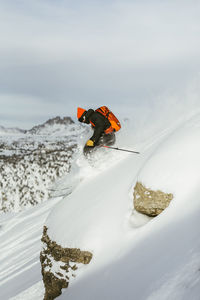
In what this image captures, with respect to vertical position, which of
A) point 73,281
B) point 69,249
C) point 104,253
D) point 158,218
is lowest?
point 73,281

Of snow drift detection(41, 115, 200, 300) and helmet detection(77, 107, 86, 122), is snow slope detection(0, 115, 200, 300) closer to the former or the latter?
snow drift detection(41, 115, 200, 300)

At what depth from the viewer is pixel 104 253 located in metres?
5.48

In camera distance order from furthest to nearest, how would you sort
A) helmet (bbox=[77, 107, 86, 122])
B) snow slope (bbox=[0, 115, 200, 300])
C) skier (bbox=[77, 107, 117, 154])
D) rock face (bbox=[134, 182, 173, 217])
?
helmet (bbox=[77, 107, 86, 122]) → skier (bbox=[77, 107, 117, 154]) → rock face (bbox=[134, 182, 173, 217]) → snow slope (bbox=[0, 115, 200, 300])

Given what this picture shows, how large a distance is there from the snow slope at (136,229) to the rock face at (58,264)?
165 millimetres

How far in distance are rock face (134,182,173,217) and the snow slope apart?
134mm

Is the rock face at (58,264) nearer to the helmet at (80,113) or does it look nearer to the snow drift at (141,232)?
the snow drift at (141,232)

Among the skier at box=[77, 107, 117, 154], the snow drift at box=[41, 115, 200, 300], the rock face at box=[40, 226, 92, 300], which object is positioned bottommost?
the rock face at box=[40, 226, 92, 300]

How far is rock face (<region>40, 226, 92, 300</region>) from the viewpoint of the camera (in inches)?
240

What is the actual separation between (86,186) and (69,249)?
8.18ft

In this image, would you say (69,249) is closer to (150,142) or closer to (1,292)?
(150,142)

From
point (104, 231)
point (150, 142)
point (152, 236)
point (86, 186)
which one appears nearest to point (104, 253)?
point (104, 231)

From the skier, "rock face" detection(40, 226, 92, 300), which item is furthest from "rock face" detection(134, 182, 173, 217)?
the skier

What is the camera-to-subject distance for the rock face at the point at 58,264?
6094 millimetres

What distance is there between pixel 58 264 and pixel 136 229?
106 inches
